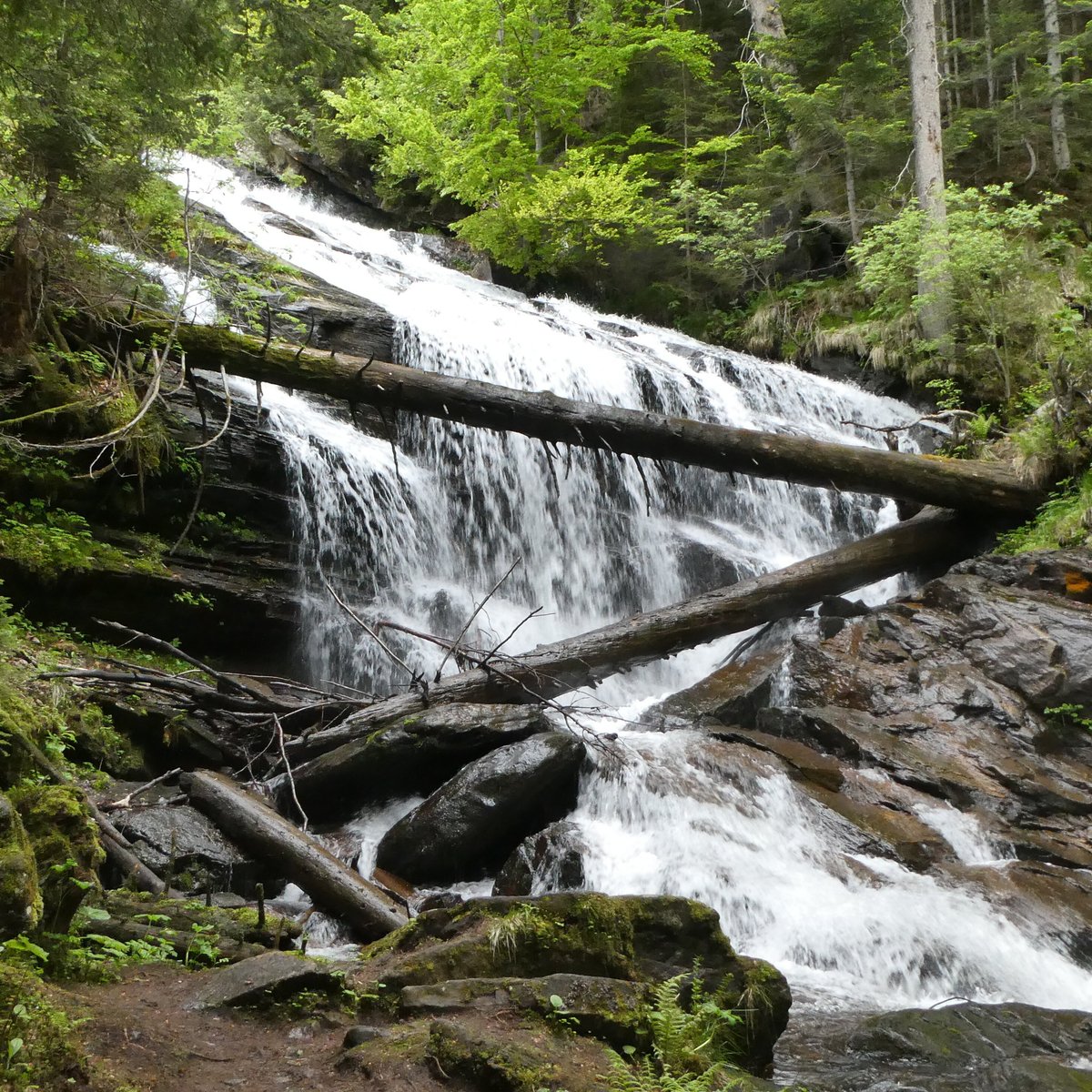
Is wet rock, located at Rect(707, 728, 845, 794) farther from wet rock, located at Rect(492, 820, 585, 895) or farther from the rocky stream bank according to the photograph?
wet rock, located at Rect(492, 820, 585, 895)

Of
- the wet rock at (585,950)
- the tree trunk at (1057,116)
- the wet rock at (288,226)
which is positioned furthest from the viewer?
the tree trunk at (1057,116)

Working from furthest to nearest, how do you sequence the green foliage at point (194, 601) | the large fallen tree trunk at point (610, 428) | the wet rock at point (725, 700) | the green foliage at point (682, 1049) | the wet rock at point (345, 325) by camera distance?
the wet rock at point (345, 325) → the green foliage at point (194, 601) → the wet rock at point (725, 700) → the large fallen tree trunk at point (610, 428) → the green foliage at point (682, 1049)

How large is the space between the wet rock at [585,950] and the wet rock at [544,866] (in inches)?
71.8

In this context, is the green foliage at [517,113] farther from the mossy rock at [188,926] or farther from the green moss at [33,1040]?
the green moss at [33,1040]

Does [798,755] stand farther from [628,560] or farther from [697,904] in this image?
[628,560]

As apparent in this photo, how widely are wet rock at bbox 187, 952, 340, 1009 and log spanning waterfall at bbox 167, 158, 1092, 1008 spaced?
9.15ft

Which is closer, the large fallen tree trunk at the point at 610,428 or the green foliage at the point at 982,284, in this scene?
the large fallen tree trunk at the point at 610,428

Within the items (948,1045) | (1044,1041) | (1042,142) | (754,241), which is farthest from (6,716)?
(1042,142)

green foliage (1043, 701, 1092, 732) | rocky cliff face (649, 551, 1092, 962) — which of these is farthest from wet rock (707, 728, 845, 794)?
green foliage (1043, 701, 1092, 732)

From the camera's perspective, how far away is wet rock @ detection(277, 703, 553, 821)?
6.18 m

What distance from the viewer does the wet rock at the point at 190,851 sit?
4645 mm

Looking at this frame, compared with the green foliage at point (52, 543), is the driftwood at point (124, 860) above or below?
below

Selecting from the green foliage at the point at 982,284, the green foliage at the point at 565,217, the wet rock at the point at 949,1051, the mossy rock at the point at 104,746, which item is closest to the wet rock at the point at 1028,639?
the wet rock at the point at 949,1051

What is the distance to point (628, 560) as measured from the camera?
11406 mm
